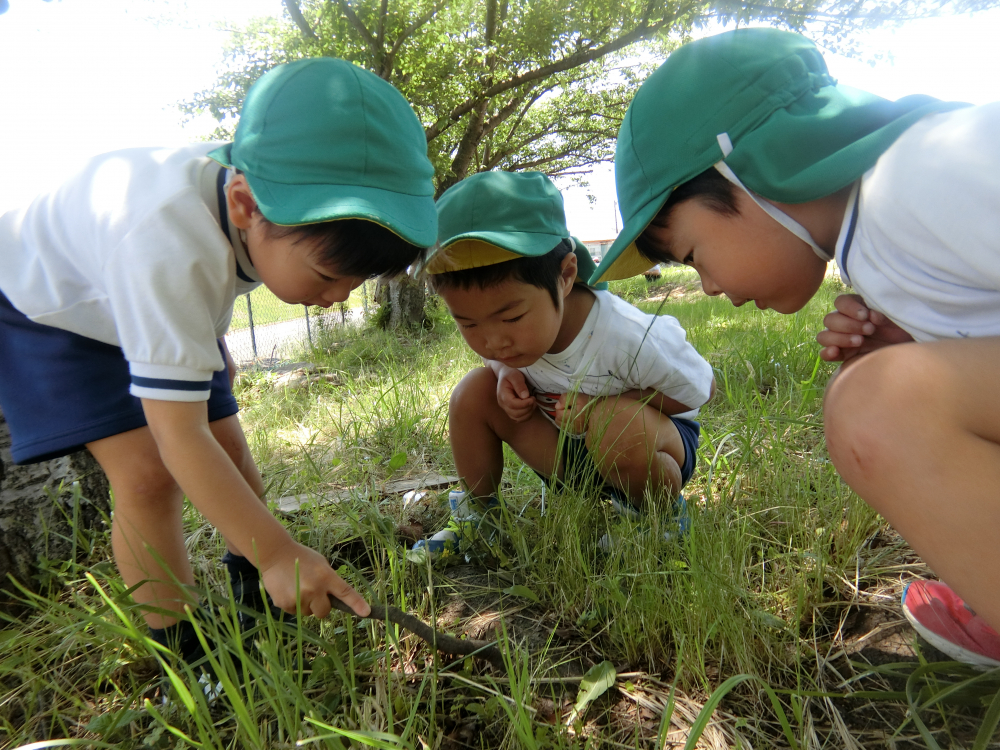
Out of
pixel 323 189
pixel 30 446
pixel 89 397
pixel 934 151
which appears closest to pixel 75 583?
pixel 30 446

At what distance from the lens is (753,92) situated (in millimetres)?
1083

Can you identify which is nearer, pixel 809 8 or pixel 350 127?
pixel 350 127

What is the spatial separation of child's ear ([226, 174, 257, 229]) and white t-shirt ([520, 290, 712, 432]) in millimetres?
930

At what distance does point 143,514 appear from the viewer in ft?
4.17

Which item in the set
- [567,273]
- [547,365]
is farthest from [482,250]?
[547,365]

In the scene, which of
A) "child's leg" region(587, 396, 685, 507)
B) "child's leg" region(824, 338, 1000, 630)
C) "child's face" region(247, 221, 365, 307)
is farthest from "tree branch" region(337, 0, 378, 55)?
"child's leg" region(824, 338, 1000, 630)

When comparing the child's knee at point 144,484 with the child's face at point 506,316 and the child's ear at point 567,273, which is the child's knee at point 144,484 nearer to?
the child's face at point 506,316

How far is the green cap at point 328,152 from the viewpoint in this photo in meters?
1.15

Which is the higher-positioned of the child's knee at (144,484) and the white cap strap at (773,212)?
the white cap strap at (773,212)

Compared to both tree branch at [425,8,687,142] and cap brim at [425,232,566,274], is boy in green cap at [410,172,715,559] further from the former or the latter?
tree branch at [425,8,687,142]

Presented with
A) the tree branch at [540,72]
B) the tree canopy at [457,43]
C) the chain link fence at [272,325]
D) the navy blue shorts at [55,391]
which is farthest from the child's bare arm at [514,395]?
the tree branch at [540,72]

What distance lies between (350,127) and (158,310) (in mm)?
508

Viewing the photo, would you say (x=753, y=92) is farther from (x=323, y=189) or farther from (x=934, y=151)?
(x=323, y=189)

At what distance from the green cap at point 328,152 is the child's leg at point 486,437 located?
0.74 metres
